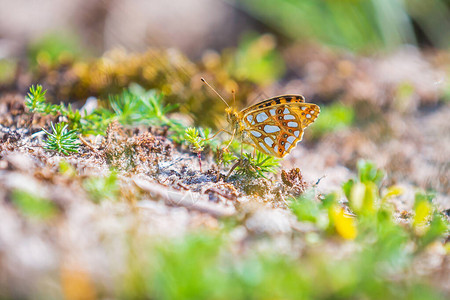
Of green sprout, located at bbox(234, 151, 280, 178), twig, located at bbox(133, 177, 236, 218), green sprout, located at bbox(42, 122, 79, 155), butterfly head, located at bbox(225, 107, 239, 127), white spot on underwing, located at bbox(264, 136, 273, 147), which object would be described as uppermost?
butterfly head, located at bbox(225, 107, 239, 127)

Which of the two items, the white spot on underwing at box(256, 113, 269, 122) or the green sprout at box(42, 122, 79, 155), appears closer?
the green sprout at box(42, 122, 79, 155)

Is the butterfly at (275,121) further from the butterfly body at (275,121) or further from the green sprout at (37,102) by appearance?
the green sprout at (37,102)

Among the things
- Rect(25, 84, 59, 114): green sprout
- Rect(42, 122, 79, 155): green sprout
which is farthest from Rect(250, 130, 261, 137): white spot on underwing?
Rect(25, 84, 59, 114): green sprout

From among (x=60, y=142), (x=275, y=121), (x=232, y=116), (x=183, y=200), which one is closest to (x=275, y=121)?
(x=275, y=121)

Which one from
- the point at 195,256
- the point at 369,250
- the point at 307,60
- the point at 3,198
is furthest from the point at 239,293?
the point at 307,60

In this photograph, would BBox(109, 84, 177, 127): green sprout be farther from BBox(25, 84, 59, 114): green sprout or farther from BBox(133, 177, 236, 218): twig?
BBox(133, 177, 236, 218): twig

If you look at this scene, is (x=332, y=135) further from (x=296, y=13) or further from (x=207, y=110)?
(x=296, y=13)

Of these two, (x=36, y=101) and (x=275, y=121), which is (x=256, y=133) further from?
(x=36, y=101)

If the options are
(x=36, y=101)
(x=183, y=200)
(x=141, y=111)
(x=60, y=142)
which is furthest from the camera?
(x=141, y=111)
